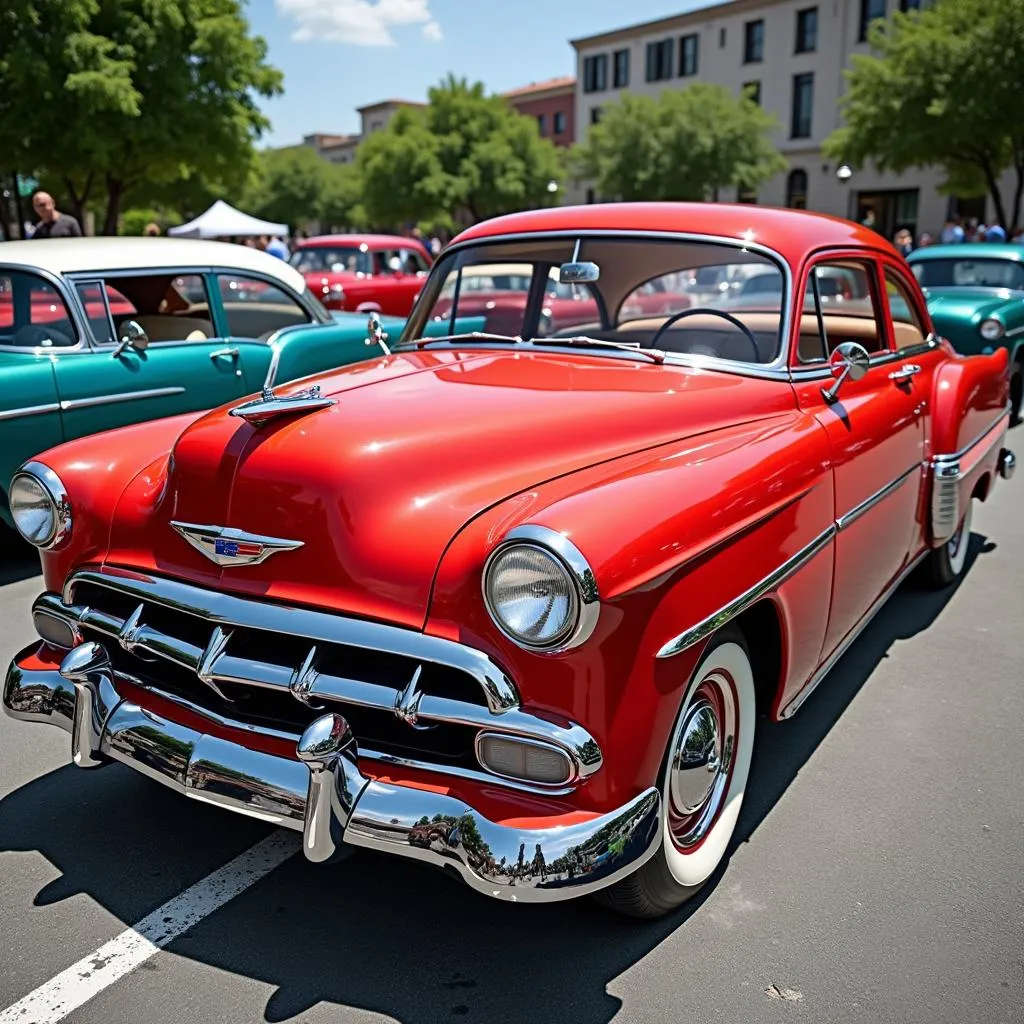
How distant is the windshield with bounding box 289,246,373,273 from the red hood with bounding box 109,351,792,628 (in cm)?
1074

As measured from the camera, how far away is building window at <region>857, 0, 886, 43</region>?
35.8 m

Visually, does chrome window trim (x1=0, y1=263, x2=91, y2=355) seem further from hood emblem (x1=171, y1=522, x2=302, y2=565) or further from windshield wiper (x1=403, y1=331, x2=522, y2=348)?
hood emblem (x1=171, y1=522, x2=302, y2=565)

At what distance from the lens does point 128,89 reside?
48.6 ft

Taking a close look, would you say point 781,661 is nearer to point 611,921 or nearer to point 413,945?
point 611,921

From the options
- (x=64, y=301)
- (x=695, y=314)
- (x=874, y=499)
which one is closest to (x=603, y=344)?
(x=695, y=314)

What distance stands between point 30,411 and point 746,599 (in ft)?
12.9

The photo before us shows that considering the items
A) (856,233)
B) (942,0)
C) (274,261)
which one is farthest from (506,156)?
(856,233)

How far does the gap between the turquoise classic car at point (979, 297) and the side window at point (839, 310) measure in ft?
12.2

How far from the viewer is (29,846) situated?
112 inches

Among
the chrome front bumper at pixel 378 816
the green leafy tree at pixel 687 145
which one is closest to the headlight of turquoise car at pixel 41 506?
the chrome front bumper at pixel 378 816

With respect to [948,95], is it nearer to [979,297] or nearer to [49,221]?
[979,297]

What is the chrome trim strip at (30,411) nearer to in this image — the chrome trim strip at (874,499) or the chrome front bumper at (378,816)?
the chrome front bumper at (378,816)

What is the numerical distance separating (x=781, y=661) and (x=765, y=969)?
0.79 m

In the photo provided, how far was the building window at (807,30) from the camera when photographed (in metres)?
38.1
